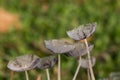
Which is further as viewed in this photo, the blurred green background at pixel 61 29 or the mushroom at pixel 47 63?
the blurred green background at pixel 61 29

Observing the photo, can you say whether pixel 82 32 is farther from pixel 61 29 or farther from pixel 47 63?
pixel 61 29

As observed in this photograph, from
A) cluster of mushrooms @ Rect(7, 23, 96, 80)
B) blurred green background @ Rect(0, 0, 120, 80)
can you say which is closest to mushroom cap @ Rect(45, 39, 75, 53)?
cluster of mushrooms @ Rect(7, 23, 96, 80)

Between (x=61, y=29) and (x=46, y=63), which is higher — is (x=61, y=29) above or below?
above

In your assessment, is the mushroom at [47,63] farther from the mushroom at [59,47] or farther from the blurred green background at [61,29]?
the blurred green background at [61,29]

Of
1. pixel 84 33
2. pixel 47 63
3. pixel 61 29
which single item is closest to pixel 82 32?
pixel 84 33

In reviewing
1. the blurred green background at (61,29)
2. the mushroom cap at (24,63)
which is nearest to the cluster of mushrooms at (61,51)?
the mushroom cap at (24,63)
